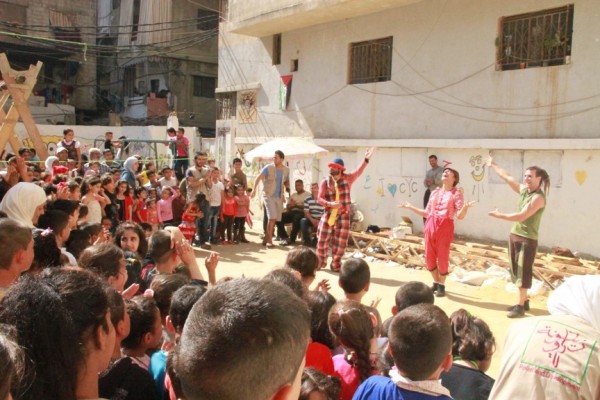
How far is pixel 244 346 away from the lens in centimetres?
119

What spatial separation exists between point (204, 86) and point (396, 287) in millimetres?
22163

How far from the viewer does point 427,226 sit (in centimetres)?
726

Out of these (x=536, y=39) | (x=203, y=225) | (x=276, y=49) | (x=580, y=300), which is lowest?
(x=203, y=225)

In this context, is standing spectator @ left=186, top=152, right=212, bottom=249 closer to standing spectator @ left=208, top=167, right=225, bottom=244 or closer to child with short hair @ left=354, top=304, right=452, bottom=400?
standing spectator @ left=208, top=167, right=225, bottom=244

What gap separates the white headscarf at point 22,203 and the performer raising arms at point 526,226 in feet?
15.4

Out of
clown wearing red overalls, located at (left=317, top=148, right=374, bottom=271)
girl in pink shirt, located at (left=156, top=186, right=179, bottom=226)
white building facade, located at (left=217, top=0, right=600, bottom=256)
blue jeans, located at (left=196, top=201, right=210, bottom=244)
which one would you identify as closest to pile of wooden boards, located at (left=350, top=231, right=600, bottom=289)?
white building facade, located at (left=217, top=0, right=600, bottom=256)

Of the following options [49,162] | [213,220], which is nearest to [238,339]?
[213,220]

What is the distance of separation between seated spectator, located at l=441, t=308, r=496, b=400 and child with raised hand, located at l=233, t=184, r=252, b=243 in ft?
29.1

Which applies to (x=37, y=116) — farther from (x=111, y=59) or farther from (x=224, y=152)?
(x=224, y=152)

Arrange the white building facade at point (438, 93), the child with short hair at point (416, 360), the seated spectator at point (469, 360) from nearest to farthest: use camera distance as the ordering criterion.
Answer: the child with short hair at point (416, 360) → the seated spectator at point (469, 360) → the white building facade at point (438, 93)

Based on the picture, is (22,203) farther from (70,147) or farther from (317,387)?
(70,147)

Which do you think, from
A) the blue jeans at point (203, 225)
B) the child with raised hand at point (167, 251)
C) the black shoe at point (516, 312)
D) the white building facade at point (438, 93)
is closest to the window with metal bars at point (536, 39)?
the white building facade at point (438, 93)

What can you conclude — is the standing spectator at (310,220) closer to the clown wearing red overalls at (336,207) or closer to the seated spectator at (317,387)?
the clown wearing red overalls at (336,207)

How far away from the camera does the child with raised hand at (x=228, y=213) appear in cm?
1118
